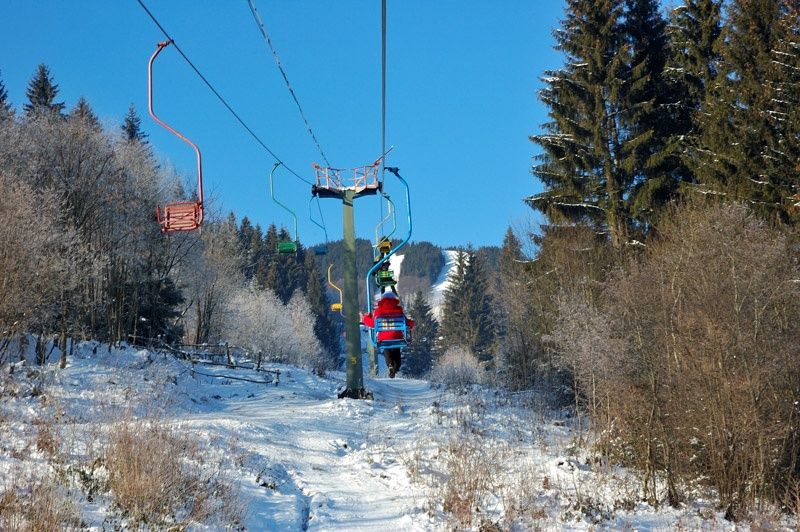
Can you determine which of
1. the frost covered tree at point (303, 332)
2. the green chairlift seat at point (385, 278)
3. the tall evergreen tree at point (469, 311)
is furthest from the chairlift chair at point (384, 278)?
the tall evergreen tree at point (469, 311)

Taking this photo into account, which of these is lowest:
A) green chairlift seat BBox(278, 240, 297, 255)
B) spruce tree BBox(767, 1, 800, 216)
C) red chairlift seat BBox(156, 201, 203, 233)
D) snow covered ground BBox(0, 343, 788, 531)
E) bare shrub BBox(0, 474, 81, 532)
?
Result: snow covered ground BBox(0, 343, 788, 531)

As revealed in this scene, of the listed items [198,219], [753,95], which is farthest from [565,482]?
[753,95]

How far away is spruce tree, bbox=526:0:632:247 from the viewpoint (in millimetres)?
26344

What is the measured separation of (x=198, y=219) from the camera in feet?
42.0

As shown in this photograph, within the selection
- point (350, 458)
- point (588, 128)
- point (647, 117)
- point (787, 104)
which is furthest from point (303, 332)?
point (350, 458)

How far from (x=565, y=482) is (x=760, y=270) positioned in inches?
314

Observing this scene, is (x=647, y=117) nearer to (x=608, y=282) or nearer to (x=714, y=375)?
(x=608, y=282)

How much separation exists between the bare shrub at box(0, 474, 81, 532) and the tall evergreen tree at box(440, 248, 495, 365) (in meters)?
62.2

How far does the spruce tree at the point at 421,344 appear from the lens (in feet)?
259

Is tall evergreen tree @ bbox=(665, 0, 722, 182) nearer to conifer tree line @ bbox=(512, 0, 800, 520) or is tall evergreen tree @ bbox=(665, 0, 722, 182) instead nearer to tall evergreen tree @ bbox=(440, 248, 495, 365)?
conifer tree line @ bbox=(512, 0, 800, 520)

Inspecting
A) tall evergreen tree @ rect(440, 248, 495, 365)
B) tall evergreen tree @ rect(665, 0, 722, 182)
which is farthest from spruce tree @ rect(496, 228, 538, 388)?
tall evergreen tree @ rect(440, 248, 495, 365)

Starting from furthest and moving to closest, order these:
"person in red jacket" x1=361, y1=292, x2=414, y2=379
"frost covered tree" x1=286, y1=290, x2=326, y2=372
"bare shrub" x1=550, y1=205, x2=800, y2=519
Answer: "frost covered tree" x1=286, y1=290, x2=326, y2=372 → "person in red jacket" x1=361, y1=292, x2=414, y2=379 → "bare shrub" x1=550, y1=205, x2=800, y2=519

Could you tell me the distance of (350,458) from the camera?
14.1 m

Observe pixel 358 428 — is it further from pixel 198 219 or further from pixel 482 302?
pixel 482 302
